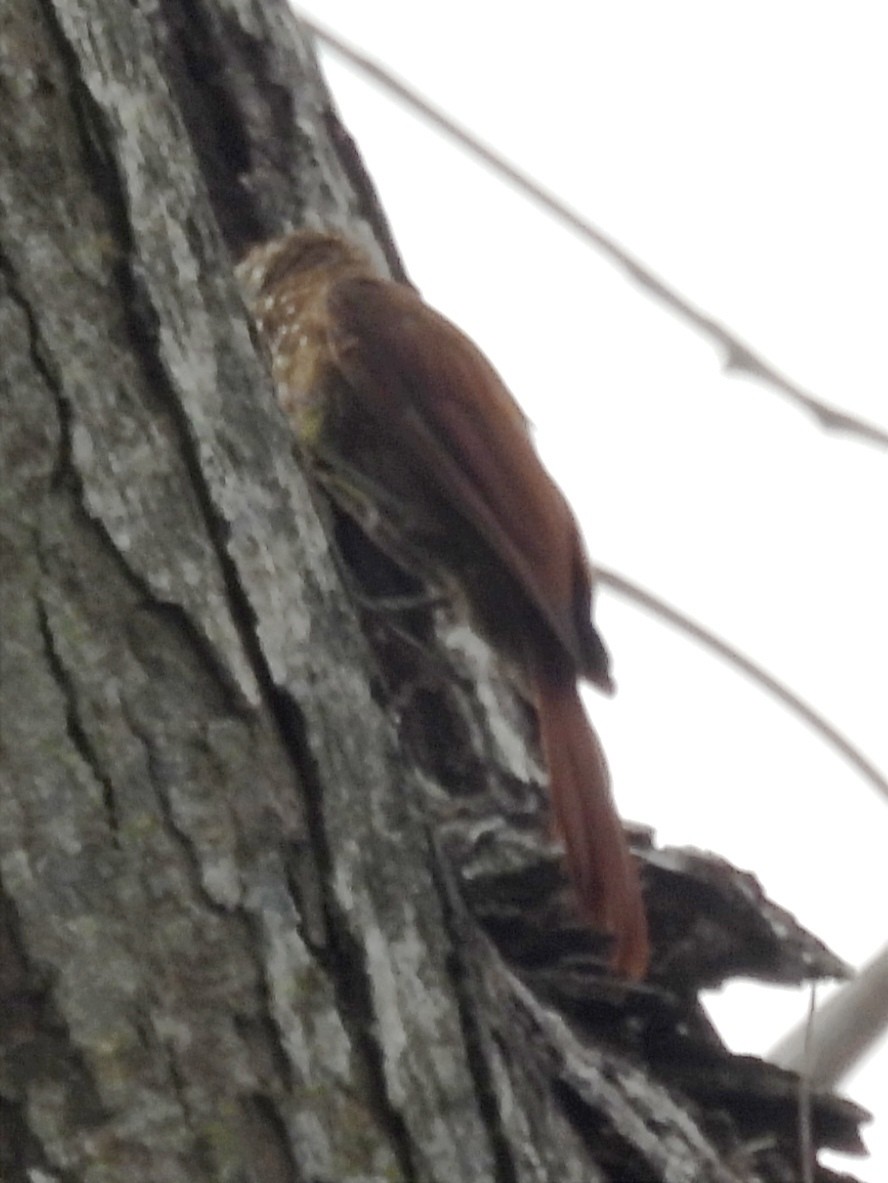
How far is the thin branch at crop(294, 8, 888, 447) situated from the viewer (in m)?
2.28

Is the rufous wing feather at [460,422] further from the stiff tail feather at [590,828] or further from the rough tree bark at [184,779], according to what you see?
the rough tree bark at [184,779]

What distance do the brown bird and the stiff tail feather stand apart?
177mm

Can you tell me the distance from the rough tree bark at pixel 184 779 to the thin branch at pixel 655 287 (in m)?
0.90

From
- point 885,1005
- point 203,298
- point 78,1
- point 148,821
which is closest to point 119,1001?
point 148,821

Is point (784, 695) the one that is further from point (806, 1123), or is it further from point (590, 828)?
point (806, 1123)

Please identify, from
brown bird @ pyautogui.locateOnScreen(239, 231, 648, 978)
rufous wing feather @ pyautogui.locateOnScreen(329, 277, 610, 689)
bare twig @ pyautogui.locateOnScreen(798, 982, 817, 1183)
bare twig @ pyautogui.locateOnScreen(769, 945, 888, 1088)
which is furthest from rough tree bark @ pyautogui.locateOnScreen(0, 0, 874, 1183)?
rufous wing feather @ pyautogui.locateOnScreen(329, 277, 610, 689)

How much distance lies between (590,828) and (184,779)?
2.75 feet

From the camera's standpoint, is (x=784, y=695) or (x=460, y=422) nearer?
(x=784, y=695)

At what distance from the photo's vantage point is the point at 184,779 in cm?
123

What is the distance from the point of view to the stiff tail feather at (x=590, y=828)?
1.80m

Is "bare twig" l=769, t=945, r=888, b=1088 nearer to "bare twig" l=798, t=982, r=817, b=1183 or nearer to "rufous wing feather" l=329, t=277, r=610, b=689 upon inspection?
"bare twig" l=798, t=982, r=817, b=1183

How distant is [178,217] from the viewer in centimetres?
141

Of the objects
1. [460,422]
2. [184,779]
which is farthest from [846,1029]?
[460,422]

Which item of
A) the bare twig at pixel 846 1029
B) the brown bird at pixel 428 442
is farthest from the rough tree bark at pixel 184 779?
the brown bird at pixel 428 442
